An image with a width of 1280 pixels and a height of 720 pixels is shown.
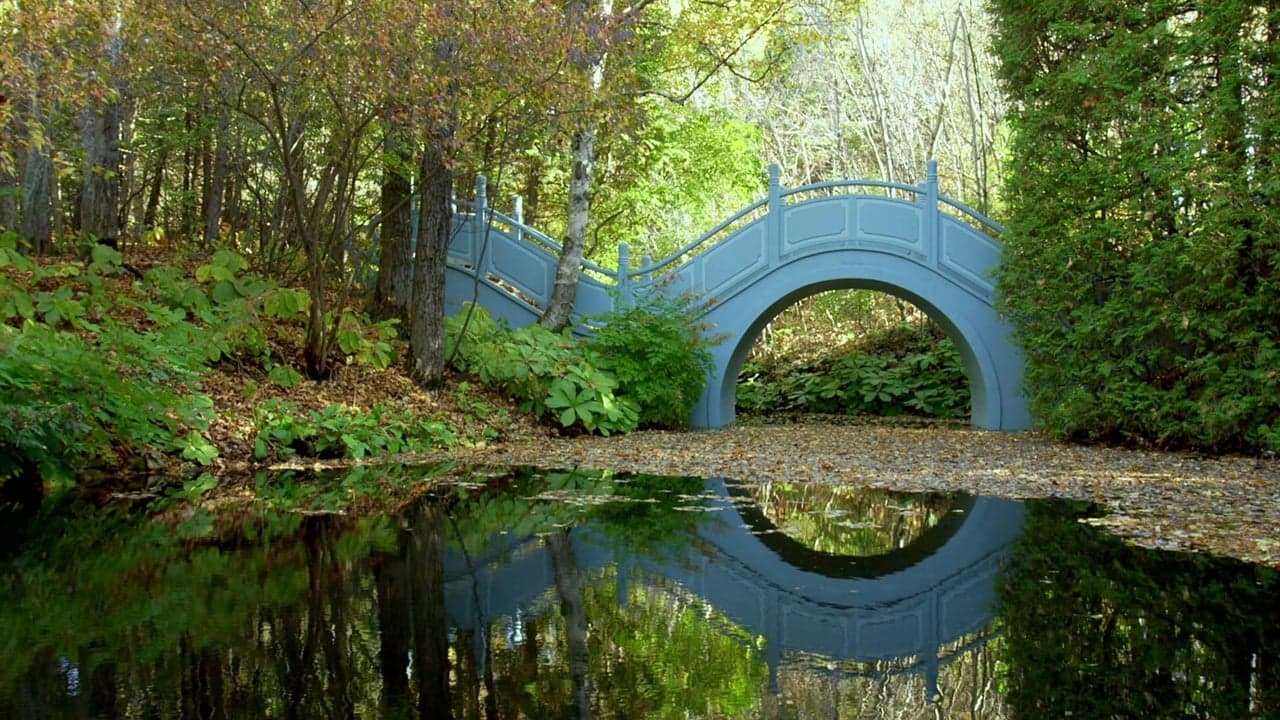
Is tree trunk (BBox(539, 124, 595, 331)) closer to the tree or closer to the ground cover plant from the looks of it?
the tree

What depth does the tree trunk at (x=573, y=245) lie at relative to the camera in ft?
46.0

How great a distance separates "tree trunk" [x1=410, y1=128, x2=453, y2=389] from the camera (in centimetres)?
1189

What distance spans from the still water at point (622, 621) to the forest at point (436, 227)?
3.11 metres

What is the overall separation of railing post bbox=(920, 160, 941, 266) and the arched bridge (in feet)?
0.04

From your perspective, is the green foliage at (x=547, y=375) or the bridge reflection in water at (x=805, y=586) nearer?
the bridge reflection in water at (x=805, y=586)

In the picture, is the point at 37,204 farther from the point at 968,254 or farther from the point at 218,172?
the point at 968,254

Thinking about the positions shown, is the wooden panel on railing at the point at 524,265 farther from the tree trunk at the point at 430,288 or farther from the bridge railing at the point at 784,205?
the tree trunk at the point at 430,288

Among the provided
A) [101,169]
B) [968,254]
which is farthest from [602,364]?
[101,169]

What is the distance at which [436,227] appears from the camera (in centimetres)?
1201

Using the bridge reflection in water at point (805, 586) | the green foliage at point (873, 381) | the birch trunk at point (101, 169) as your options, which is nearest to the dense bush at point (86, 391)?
the birch trunk at point (101, 169)

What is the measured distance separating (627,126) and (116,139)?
224 inches

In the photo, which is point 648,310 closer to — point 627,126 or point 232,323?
point 627,126

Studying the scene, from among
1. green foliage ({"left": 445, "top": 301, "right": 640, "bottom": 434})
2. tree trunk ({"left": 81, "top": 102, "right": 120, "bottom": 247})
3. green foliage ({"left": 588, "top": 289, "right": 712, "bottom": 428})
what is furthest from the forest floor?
tree trunk ({"left": 81, "top": 102, "right": 120, "bottom": 247})

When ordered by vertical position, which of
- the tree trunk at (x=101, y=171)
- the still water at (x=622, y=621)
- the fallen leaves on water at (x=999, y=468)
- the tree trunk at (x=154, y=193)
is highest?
the tree trunk at (x=154, y=193)
